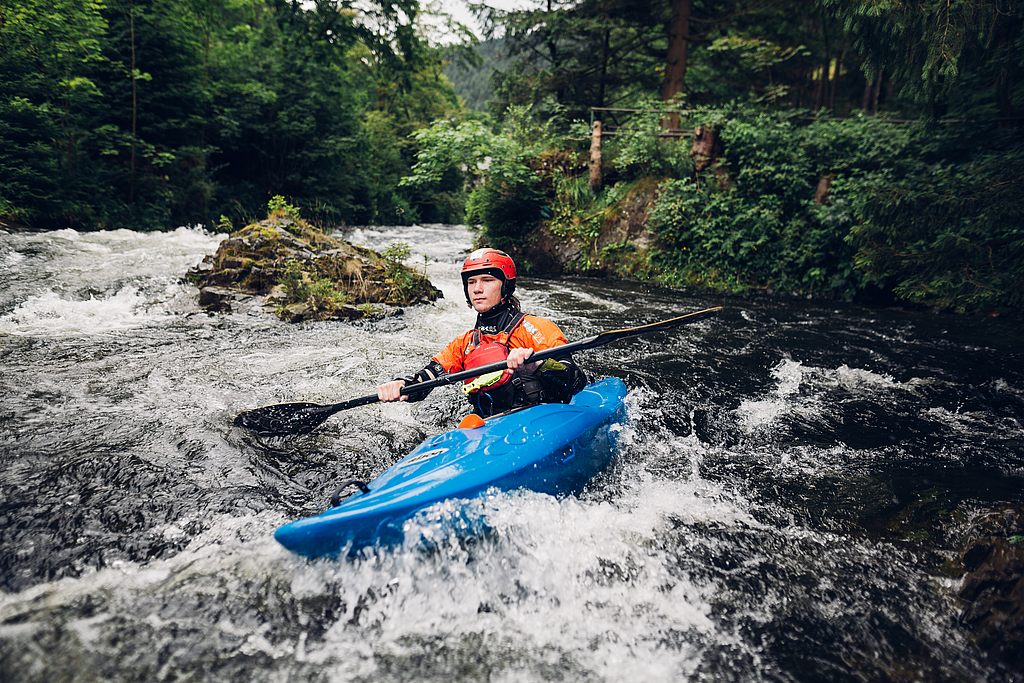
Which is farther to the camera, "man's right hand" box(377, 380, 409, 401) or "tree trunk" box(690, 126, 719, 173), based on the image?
"tree trunk" box(690, 126, 719, 173)

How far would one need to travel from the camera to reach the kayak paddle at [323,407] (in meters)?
3.19

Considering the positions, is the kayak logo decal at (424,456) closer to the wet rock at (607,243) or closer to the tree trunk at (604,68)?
the wet rock at (607,243)

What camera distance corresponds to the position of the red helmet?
129 inches

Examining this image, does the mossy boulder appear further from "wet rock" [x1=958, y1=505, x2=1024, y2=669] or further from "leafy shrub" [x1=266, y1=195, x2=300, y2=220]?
"wet rock" [x1=958, y1=505, x2=1024, y2=669]

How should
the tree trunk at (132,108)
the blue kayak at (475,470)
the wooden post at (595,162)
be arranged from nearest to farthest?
the blue kayak at (475,470)
the wooden post at (595,162)
the tree trunk at (132,108)

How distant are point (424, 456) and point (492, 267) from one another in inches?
49.3

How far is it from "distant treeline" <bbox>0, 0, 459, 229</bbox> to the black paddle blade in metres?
9.58

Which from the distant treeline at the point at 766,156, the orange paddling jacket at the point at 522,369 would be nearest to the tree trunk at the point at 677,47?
the distant treeline at the point at 766,156

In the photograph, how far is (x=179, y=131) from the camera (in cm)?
1421

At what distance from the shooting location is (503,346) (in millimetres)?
3412

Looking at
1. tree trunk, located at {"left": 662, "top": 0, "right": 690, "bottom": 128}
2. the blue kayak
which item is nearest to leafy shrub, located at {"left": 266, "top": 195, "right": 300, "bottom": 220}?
the blue kayak

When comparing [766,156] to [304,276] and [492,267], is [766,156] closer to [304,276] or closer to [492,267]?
[304,276]

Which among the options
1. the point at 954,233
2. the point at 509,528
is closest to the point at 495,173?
the point at 954,233

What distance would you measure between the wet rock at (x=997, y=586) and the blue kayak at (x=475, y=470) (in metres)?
1.73
